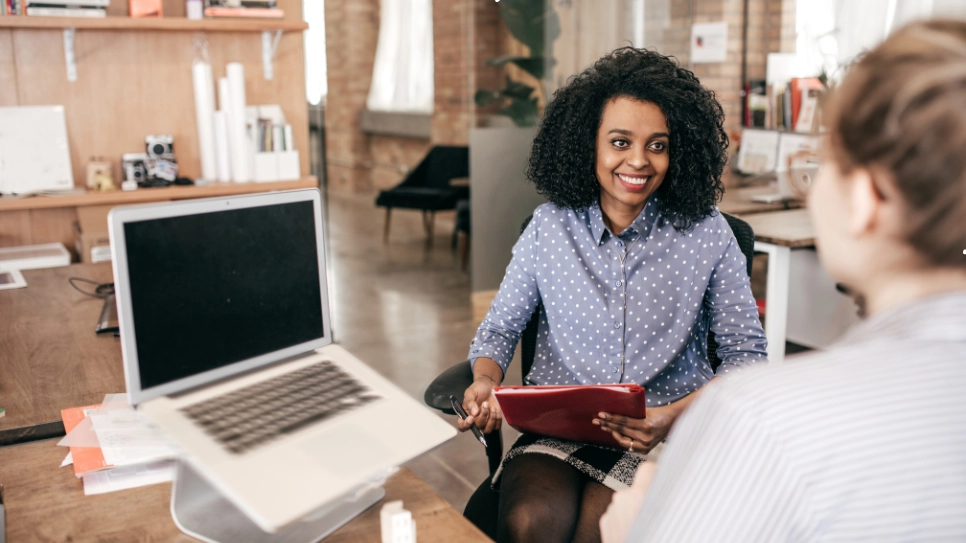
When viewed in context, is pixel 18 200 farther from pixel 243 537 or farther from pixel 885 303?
pixel 885 303

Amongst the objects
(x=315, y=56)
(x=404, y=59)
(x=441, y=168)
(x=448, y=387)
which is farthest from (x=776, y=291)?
(x=404, y=59)

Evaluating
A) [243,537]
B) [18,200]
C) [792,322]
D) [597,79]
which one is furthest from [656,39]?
[243,537]

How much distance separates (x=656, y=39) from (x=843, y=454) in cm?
427

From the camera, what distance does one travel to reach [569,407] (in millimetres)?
1405

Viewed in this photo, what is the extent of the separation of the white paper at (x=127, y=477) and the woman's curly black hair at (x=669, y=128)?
99cm

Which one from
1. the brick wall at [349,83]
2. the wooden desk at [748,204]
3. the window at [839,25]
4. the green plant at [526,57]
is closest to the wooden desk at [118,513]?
the wooden desk at [748,204]

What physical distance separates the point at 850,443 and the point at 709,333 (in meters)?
1.17

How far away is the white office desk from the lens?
9.35 ft

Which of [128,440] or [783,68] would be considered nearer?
[128,440]

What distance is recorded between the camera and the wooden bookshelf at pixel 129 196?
111 inches

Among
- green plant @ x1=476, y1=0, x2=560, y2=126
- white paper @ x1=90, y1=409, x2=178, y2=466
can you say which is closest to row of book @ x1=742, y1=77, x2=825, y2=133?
green plant @ x1=476, y1=0, x2=560, y2=126

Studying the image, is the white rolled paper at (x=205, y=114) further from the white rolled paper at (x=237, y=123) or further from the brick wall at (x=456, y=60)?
the brick wall at (x=456, y=60)

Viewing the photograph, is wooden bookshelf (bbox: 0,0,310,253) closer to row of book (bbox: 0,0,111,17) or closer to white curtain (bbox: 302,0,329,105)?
row of book (bbox: 0,0,111,17)

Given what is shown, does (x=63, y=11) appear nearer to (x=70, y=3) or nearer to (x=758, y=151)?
(x=70, y=3)
